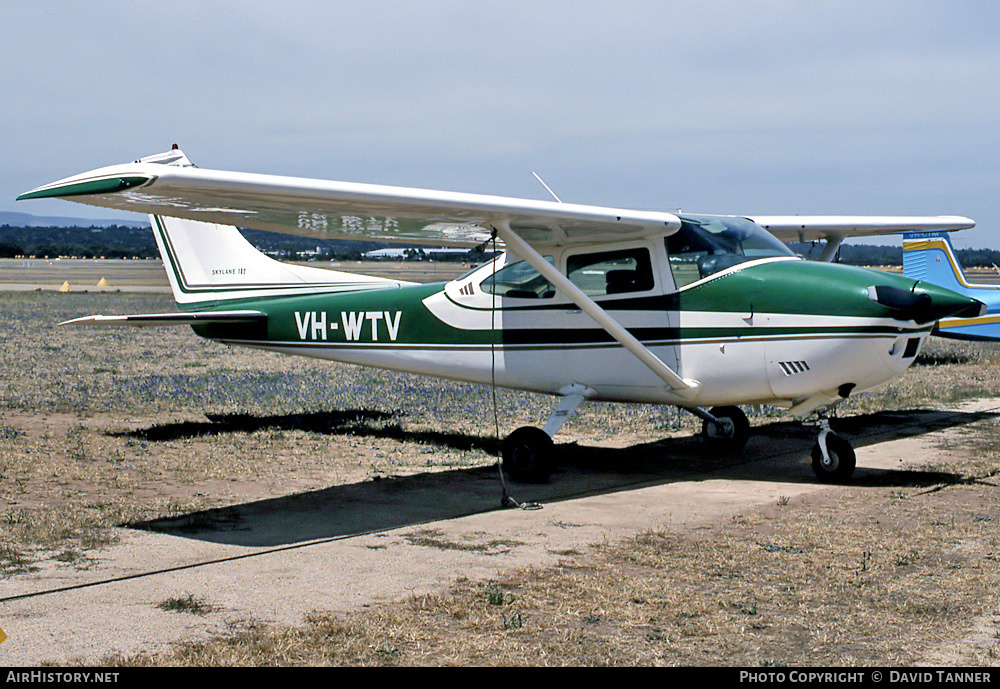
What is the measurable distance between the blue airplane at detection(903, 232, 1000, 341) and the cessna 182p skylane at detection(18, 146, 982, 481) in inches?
358

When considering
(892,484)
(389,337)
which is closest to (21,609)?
(389,337)

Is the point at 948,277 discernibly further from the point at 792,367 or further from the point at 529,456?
the point at 529,456

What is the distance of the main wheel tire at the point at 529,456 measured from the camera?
30.2 feet

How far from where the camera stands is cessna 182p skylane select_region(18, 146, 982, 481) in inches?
319

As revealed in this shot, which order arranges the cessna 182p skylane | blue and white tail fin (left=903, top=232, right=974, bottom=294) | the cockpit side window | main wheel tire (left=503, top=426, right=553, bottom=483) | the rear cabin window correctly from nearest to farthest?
the cessna 182p skylane < main wheel tire (left=503, top=426, right=553, bottom=483) < the rear cabin window < the cockpit side window < blue and white tail fin (left=903, top=232, right=974, bottom=294)

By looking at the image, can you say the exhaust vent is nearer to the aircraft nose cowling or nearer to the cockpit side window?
the aircraft nose cowling

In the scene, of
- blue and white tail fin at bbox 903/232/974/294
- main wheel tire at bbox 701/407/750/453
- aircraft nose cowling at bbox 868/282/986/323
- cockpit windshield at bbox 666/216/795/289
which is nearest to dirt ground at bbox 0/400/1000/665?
main wheel tire at bbox 701/407/750/453

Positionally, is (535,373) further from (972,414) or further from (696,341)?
(972,414)

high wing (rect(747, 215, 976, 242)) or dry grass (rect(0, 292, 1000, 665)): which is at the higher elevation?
high wing (rect(747, 215, 976, 242))

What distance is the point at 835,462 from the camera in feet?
29.9

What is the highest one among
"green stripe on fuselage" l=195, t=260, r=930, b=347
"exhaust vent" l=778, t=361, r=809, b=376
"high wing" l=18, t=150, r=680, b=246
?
"high wing" l=18, t=150, r=680, b=246

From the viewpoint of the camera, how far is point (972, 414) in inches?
540

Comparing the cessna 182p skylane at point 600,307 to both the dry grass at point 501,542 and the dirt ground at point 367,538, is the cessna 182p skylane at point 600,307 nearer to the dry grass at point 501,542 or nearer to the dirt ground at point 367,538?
the dirt ground at point 367,538

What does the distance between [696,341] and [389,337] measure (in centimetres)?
372
